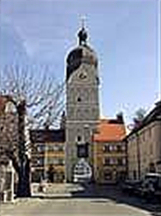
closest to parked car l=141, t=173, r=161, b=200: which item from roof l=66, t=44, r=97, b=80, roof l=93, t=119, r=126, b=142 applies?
→ roof l=93, t=119, r=126, b=142

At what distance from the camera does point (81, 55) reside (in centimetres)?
9356

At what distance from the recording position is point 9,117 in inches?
1470

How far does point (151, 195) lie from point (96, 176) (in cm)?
5874

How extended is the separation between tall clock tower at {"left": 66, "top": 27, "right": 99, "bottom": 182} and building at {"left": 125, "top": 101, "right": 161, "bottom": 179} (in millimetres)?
20933

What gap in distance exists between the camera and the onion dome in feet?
308

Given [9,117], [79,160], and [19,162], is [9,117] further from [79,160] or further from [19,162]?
[79,160]

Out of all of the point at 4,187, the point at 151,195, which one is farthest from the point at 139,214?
the point at 4,187

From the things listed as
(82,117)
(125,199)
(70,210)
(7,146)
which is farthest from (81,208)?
(82,117)

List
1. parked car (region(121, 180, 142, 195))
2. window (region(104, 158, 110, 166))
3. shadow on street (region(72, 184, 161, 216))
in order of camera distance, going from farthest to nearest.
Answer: window (region(104, 158, 110, 166))
parked car (region(121, 180, 142, 195))
shadow on street (region(72, 184, 161, 216))

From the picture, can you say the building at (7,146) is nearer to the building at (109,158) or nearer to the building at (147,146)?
the building at (147,146)

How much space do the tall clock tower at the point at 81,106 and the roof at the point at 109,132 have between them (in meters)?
1.67

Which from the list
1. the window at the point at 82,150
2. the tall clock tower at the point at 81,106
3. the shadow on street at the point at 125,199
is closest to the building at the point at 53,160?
the tall clock tower at the point at 81,106

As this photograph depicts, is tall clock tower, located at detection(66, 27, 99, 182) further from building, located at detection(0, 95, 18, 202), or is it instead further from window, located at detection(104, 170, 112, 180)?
building, located at detection(0, 95, 18, 202)

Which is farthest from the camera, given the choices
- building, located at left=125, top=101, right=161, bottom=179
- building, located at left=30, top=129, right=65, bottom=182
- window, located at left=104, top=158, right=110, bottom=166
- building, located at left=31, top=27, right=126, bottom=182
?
building, located at left=30, top=129, right=65, bottom=182
